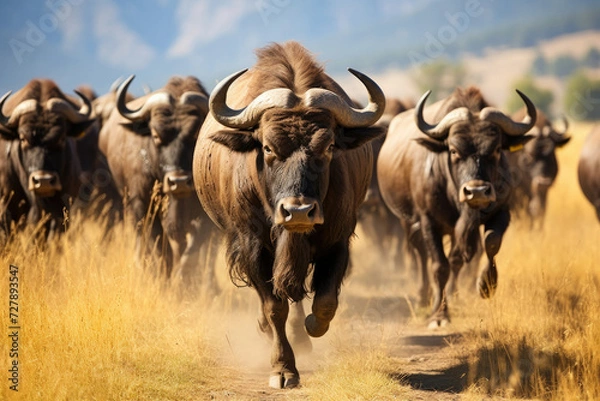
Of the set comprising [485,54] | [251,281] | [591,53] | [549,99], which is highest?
[485,54]

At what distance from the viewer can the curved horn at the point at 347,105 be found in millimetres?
6348

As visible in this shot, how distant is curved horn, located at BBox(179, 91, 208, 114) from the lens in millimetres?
10531

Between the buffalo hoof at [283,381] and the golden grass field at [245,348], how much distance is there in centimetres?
10

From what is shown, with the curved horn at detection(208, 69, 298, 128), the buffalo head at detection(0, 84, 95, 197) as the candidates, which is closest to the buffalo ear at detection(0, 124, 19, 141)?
the buffalo head at detection(0, 84, 95, 197)

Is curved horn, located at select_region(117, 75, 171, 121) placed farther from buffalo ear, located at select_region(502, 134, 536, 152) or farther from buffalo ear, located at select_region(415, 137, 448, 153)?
buffalo ear, located at select_region(502, 134, 536, 152)

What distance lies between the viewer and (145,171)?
10.7 meters

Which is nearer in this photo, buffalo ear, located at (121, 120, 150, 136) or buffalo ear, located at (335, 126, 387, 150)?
buffalo ear, located at (335, 126, 387, 150)

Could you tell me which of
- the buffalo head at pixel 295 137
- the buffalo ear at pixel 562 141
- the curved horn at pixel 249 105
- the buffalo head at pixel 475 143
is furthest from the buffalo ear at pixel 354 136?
the buffalo ear at pixel 562 141

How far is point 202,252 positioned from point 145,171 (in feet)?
4.18

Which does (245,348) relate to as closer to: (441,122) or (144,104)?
(441,122)

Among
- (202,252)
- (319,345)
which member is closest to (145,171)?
(202,252)

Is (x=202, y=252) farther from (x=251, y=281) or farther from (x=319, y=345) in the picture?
(x=251, y=281)

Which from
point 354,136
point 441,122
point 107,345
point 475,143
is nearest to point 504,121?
point 475,143

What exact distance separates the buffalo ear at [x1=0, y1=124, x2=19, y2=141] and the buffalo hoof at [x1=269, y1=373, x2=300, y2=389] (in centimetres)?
545
